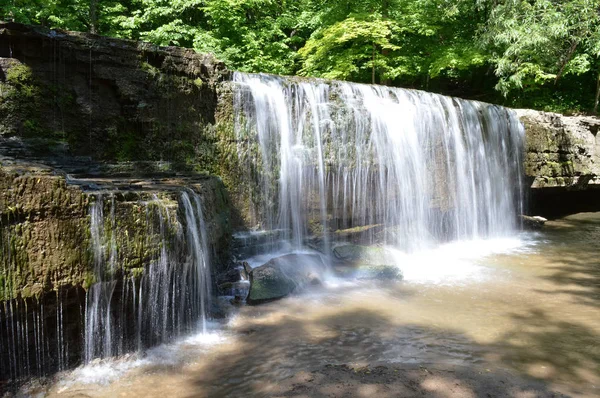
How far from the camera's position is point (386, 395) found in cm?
360

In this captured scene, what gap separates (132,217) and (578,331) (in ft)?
18.3

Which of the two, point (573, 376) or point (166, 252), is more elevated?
point (166, 252)

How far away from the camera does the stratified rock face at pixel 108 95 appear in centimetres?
619

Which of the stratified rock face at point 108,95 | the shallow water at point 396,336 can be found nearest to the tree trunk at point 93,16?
the stratified rock face at point 108,95

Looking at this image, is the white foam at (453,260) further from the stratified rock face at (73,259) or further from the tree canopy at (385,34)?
the tree canopy at (385,34)

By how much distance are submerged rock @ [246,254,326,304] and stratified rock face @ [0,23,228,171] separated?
2.34m

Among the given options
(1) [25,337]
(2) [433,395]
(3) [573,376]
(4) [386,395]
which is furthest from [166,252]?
(3) [573,376]

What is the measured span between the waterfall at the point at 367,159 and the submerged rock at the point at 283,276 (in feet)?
3.38

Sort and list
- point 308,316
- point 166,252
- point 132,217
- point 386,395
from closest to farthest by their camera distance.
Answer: point 386,395 < point 132,217 < point 166,252 < point 308,316

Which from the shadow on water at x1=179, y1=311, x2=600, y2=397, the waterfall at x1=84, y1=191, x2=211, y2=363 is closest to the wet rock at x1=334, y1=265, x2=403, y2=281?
the shadow on water at x1=179, y1=311, x2=600, y2=397

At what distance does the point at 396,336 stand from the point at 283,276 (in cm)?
220

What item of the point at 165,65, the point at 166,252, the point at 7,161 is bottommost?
the point at 166,252

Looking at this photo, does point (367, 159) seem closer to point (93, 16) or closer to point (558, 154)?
point (558, 154)

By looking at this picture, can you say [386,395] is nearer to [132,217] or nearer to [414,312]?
[414,312]
